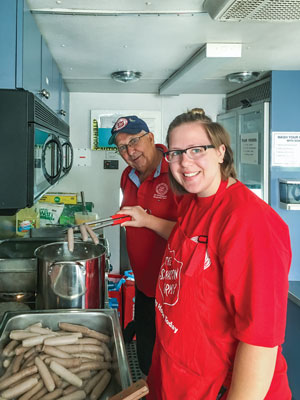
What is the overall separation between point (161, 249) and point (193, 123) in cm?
96

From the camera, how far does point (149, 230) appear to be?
6.80 feet

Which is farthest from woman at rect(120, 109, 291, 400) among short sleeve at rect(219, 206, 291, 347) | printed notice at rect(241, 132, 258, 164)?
printed notice at rect(241, 132, 258, 164)

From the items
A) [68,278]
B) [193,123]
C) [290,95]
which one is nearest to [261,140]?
[290,95]

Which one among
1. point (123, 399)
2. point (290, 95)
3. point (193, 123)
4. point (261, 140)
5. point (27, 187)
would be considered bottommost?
point (123, 399)

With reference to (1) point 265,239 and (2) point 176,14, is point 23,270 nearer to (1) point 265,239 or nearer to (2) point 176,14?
(1) point 265,239

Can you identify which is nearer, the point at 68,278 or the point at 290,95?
the point at 68,278

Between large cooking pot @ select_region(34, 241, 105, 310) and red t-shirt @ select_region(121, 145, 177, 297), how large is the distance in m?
0.54

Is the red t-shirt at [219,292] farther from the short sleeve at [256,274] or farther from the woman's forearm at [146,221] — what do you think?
the woman's forearm at [146,221]

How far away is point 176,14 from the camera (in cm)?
168

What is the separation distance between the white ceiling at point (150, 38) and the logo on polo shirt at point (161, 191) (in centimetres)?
81

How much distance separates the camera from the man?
1986 millimetres

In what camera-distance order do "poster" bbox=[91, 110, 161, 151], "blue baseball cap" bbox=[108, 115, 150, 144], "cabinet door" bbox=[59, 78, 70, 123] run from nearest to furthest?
"blue baseball cap" bbox=[108, 115, 150, 144], "cabinet door" bbox=[59, 78, 70, 123], "poster" bbox=[91, 110, 161, 151]

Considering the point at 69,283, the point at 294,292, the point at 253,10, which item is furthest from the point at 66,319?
the point at 294,292

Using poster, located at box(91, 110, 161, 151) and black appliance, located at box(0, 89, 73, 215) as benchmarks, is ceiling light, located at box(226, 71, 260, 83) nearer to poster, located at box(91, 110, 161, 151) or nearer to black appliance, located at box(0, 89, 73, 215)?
poster, located at box(91, 110, 161, 151)
